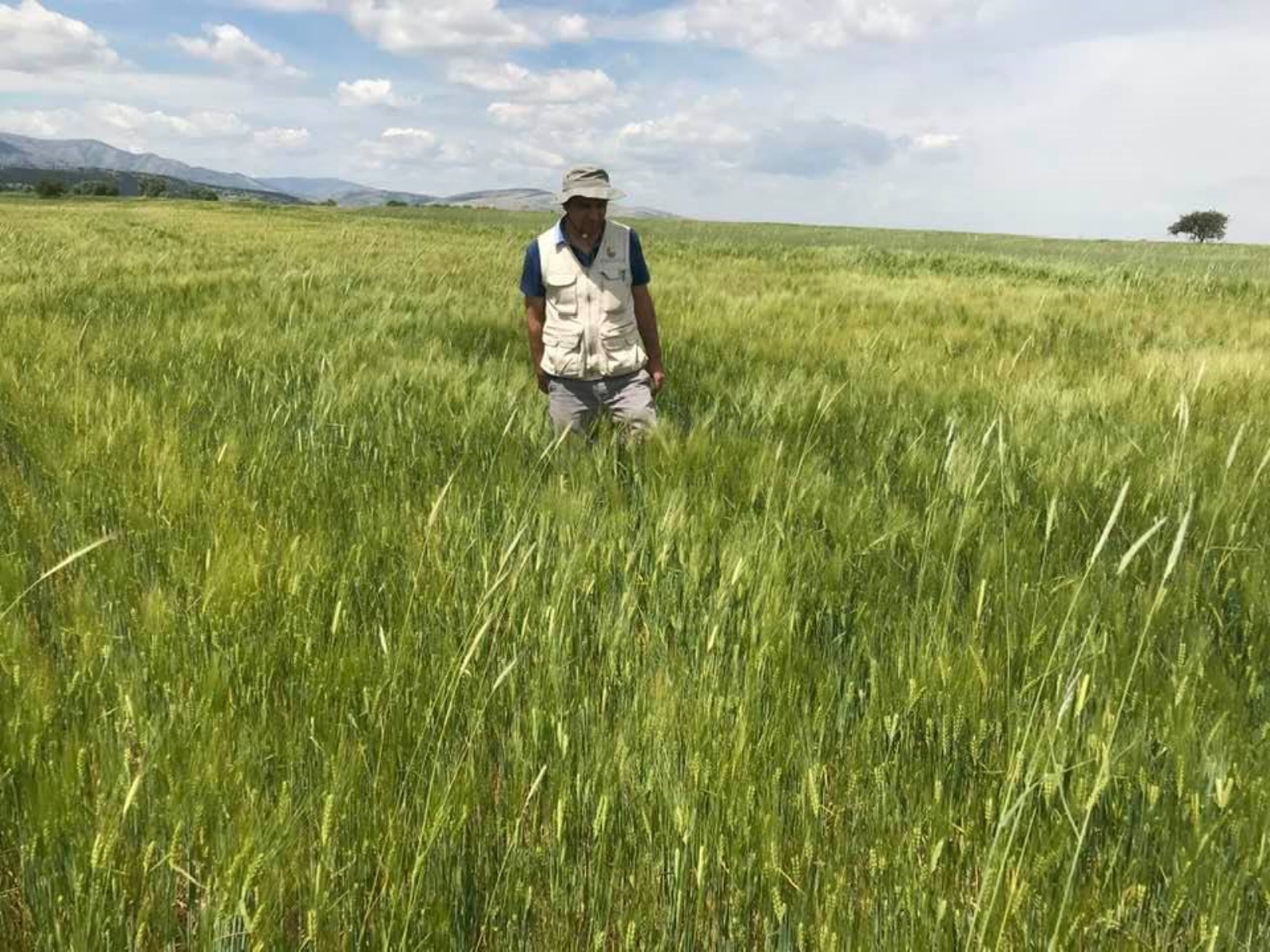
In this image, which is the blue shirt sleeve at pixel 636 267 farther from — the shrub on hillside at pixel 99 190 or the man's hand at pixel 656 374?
the shrub on hillside at pixel 99 190

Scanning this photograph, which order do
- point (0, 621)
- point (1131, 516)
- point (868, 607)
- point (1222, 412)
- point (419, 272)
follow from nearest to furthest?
point (0, 621) < point (868, 607) < point (1131, 516) < point (1222, 412) < point (419, 272)

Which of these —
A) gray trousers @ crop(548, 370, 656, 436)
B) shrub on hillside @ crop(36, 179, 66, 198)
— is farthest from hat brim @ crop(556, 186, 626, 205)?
shrub on hillside @ crop(36, 179, 66, 198)

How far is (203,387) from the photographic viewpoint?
371 centimetres

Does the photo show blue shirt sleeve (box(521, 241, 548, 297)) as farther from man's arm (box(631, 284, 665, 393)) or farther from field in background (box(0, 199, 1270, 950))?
field in background (box(0, 199, 1270, 950))

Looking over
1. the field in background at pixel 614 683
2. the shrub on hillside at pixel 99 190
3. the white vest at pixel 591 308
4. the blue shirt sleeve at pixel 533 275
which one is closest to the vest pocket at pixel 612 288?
the white vest at pixel 591 308

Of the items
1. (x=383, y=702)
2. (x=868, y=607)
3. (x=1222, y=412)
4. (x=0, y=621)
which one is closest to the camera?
(x=383, y=702)

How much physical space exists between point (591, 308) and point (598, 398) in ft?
1.62

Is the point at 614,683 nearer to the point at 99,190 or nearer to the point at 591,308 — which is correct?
the point at 591,308

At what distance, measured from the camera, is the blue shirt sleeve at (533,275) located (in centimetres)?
434

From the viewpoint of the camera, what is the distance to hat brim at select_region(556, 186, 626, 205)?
3861 millimetres

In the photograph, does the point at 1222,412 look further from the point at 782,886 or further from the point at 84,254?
the point at 84,254

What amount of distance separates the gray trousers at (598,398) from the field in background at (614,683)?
738mm

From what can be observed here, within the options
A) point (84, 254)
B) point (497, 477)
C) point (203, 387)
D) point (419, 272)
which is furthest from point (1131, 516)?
point (84, 254)

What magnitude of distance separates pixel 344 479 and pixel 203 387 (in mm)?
1535
